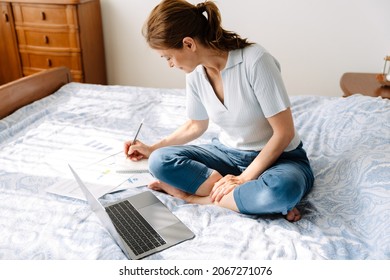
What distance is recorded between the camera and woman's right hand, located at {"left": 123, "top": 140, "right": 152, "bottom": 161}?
1422mm

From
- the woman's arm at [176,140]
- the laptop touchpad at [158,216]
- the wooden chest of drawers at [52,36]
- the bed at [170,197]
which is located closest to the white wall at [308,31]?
the wooden chest of drawers at [52,36]

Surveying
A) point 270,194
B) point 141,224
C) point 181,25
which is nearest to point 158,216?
point 141,224

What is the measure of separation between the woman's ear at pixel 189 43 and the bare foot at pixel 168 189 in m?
0.44

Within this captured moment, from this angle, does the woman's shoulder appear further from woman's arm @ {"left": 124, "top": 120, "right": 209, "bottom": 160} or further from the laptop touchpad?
the laptop touchpad

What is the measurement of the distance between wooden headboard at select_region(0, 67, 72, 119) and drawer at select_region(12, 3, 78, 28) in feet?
1.96

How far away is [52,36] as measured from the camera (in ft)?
8.75

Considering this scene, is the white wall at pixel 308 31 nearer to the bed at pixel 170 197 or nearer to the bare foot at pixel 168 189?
the bed at pixel 170 197

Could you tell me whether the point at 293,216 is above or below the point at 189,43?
below

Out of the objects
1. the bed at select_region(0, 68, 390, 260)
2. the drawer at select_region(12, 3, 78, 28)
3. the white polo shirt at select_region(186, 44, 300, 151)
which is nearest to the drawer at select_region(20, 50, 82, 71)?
the drawer at select_region(12, 3, 78, 28)

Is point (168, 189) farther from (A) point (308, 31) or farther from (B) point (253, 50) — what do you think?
(A) point (308, 31)

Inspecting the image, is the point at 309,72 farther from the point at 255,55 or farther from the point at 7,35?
the point at 7,35

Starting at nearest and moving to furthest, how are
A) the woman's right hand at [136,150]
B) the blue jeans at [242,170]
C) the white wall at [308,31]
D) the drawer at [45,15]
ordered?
the blue jeans at [242,170] < the woman's right hand at [136,150] < the white wall at [308,31] < the drawer at [45,15]

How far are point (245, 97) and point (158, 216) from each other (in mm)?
447

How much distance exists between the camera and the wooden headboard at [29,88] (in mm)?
1735
